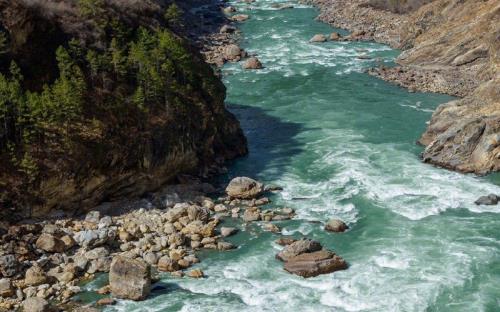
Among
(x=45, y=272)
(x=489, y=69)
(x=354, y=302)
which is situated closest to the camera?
(x=354, y=302)

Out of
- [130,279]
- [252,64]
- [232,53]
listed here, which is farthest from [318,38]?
[130,279]

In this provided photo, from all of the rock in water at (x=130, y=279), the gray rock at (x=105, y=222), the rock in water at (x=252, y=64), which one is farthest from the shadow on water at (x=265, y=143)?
the rock in water at (x=130, y=279)

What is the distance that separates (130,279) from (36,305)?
18.5ft

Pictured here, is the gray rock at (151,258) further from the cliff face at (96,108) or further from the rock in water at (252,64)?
the rock in water at (252,64)

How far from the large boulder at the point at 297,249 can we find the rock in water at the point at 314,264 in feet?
1.46

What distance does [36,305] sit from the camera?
120 ft

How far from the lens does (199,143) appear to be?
59062 mm

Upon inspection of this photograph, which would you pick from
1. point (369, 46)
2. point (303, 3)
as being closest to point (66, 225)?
point (369, 46)

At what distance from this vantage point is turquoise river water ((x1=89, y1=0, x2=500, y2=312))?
38.8 metres

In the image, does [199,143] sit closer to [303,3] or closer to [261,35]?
[261,35]

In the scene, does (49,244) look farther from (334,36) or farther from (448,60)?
(334,36)

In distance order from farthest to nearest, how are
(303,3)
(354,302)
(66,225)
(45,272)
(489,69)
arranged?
(303,3) < (489,69) < (66,225) < (45,272) < (354,302)

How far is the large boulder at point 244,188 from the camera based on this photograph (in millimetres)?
53219

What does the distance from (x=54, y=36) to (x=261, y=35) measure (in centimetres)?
6260
